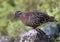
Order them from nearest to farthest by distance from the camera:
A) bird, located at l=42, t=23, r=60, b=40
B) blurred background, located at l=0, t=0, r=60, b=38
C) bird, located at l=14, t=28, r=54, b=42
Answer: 1. bird, located at l=14, t=28, r=54, b=42
2. bird, located at l=42, t=23, r=60, b=40
3. blurred background, located at l=0, t=0, r=60, b=38

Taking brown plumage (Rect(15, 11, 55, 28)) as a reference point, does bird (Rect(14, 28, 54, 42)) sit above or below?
below

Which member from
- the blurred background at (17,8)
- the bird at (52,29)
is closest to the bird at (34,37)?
the bird at (52,29)

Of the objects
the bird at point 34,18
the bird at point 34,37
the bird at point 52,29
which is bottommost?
the bird at point 52,29

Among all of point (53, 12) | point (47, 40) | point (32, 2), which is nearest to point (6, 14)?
point (32, 2)

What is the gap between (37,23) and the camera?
3283mm

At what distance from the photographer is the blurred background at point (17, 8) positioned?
422 centimetres

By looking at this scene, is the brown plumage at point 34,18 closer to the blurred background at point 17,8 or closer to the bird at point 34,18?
the bird at point 34,18

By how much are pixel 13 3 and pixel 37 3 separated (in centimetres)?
54

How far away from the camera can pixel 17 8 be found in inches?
188

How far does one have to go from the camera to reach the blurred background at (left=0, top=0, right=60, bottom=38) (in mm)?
4219

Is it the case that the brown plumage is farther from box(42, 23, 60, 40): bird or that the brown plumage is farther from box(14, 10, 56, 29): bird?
box(42, 23, 60, 40): bird

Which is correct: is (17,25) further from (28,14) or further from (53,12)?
(28,14)

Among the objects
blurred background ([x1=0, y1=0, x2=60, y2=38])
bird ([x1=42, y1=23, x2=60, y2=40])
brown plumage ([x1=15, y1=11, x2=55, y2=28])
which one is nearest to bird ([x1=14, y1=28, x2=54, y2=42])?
brown plumage ([x1=15, y1=11, x2=55, y2=28])

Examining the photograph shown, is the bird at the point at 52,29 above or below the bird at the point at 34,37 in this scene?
below
